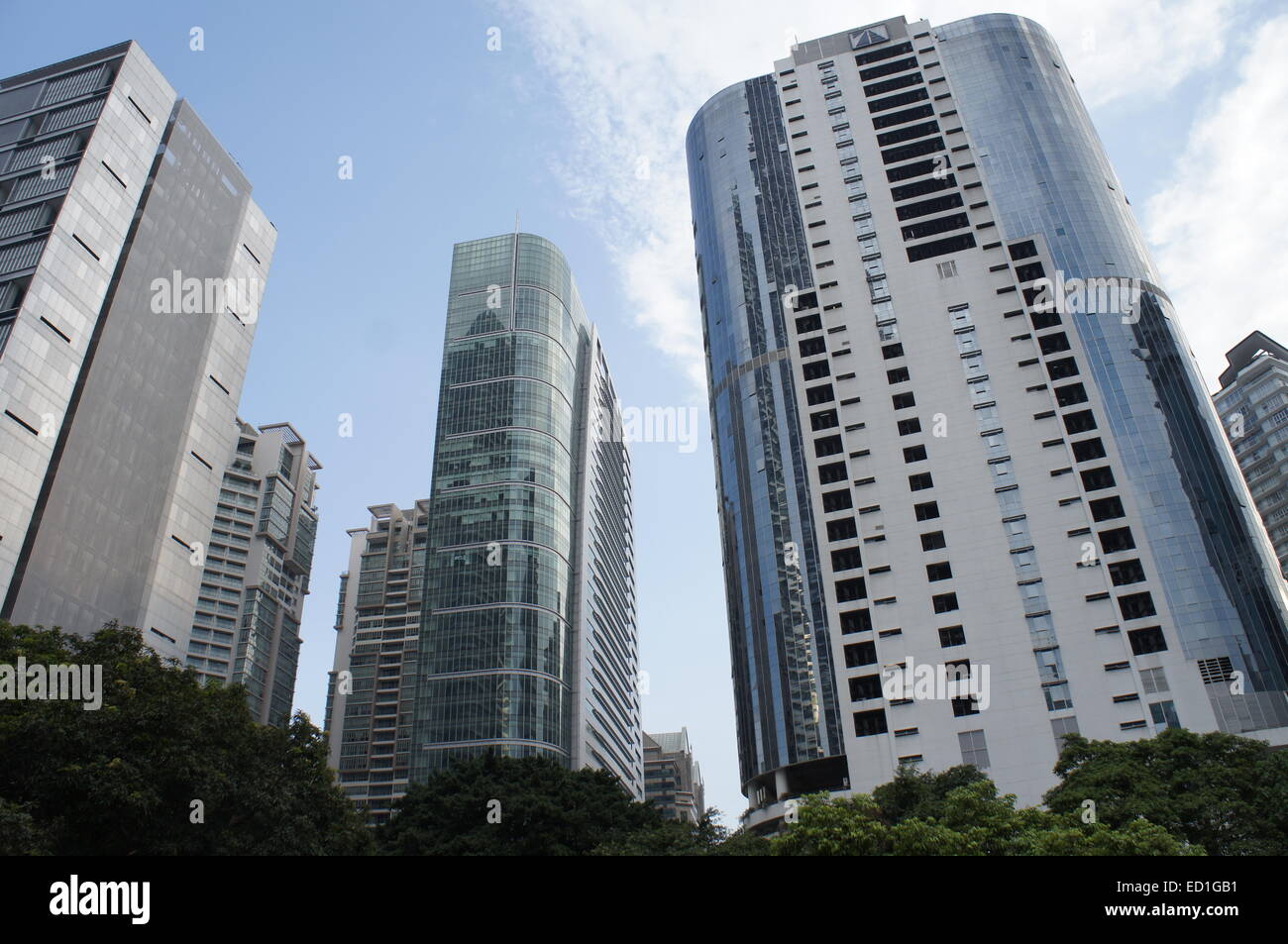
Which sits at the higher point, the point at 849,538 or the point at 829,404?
the point at 829,404

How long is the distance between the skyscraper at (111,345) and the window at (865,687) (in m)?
53.3

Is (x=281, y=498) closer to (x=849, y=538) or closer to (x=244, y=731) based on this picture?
(x=849, y=538)

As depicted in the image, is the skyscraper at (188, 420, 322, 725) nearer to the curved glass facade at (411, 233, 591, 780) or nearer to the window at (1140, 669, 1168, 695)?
the curved glass facade at (411, 233, 591, 780)

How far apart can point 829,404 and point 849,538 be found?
1241 cm

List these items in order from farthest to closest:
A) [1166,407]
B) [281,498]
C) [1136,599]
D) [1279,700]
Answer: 1. [281,498]
2. [1166,407]
3. [1136,599]
4. [1279,700]

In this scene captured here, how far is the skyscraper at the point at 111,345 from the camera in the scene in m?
63.2

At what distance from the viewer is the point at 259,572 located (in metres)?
128

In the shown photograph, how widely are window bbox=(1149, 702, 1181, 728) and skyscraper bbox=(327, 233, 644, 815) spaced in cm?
5340

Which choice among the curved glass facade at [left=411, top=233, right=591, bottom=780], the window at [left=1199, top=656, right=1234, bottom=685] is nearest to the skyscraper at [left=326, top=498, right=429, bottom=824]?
the curved glass facade at [left=411, top=233, right=591, bottom=780]

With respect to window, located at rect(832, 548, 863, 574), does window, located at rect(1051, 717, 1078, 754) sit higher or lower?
lower

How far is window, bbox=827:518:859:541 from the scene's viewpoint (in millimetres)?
71188

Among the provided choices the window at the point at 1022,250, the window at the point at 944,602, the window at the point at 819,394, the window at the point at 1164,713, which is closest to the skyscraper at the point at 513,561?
the window at the point at 819,394
